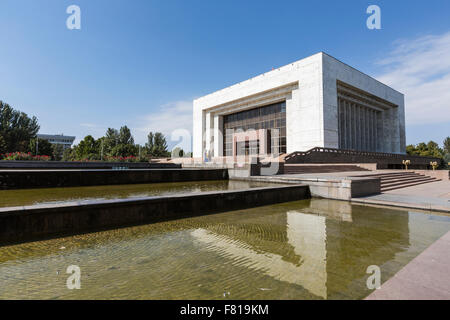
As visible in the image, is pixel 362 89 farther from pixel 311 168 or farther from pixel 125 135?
pixel 125 135

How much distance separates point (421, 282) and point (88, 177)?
11.0 meters

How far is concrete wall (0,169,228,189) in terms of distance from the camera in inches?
320

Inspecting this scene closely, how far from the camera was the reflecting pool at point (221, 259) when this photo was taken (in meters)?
2.27

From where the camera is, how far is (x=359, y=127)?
1428 inches

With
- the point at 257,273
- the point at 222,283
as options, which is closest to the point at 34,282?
the point at 222,283

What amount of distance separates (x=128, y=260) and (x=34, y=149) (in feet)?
179

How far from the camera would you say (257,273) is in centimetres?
264

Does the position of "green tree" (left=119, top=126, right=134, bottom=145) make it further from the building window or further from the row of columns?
the row of columns

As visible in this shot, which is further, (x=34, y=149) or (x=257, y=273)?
(x=34, y=149)

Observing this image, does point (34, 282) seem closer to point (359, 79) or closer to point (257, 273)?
point (257, 273)

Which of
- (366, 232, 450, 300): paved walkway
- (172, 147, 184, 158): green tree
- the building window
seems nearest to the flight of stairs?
the building window

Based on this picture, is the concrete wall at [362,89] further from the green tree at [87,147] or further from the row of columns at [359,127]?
the green tree at [87,147]

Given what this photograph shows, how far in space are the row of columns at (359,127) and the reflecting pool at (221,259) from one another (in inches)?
1267
